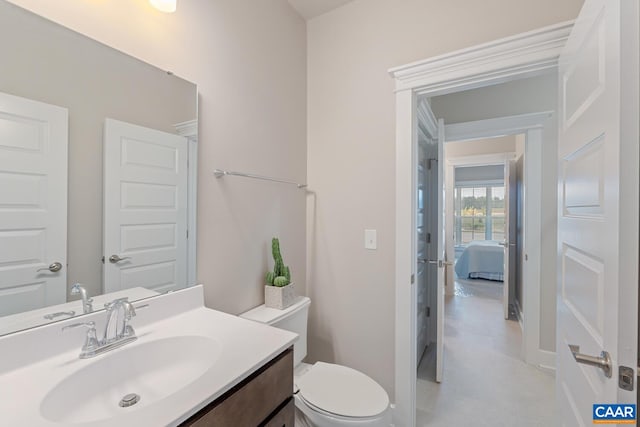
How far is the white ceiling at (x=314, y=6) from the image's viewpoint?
183 cm

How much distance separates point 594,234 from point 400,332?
1069mm

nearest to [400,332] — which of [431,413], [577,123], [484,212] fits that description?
[431,413]

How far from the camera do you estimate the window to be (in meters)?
6.52

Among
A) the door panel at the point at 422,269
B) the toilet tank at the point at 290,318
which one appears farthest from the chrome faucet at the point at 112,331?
the door panel at the point at 422,269

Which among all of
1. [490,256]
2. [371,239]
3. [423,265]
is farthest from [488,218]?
[371,239]

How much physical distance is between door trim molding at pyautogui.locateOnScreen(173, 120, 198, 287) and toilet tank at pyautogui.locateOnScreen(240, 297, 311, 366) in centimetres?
39

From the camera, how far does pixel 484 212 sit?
6715 mm

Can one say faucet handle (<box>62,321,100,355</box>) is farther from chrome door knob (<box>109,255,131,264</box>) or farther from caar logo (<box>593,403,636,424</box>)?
caar logo (<box>593,403,636,424</box>)

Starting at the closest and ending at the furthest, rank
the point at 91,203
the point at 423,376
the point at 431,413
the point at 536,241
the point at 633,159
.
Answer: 1. the point at 633,159
2. the point at 91,203
3. the point at 431,413
4. the point at 423,376
5. the point at 536,241

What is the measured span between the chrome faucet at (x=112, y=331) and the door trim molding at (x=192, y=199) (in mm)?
294

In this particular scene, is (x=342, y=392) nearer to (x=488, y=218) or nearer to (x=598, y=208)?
(x=598, y=208)

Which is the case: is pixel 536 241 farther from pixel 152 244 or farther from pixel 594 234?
pixel 152 244

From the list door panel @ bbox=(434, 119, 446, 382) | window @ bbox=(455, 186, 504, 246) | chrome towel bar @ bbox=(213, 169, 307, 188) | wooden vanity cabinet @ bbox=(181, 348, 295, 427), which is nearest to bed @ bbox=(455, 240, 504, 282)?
window @ bbox=(455, 186, 504, 246)

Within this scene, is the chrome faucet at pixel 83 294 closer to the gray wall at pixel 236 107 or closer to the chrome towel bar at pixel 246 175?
the gray wall at pixel 236 107
